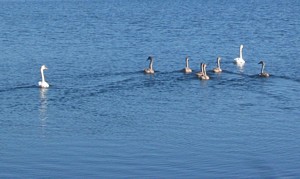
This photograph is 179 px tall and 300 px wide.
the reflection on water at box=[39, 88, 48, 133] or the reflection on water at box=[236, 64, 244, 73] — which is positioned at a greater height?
the reflection on water at box=[236, 64, 244, 73]

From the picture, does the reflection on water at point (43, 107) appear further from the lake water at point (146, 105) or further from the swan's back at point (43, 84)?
the swan's back at point (43, 84)

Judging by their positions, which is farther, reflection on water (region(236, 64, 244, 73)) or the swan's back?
reflection on water (region(236, 64, 244, 73))

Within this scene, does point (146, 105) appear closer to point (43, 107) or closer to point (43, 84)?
point (43, 107)

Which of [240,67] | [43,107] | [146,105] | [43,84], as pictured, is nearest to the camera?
[43,107]

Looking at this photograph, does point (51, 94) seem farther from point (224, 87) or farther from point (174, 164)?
point (174, 164)

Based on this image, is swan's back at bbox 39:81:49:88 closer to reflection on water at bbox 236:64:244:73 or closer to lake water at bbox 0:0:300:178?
lake water at bbox 0:0:300:178

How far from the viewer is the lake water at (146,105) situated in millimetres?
31844

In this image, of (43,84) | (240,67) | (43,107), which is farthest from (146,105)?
(240,67)

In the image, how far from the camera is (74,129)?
36.9 m

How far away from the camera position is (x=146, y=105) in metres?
41.8

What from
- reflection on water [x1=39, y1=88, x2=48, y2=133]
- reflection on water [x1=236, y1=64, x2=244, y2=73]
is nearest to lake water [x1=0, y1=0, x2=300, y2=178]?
reflection on water [x1=39, y1=88, x2=48, y2=133]

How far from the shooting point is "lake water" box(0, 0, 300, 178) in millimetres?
31844

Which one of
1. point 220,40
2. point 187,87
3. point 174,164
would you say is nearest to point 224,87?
point 187,87

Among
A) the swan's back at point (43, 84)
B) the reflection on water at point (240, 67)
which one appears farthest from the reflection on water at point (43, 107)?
the reflection on water at point (240, 67)
